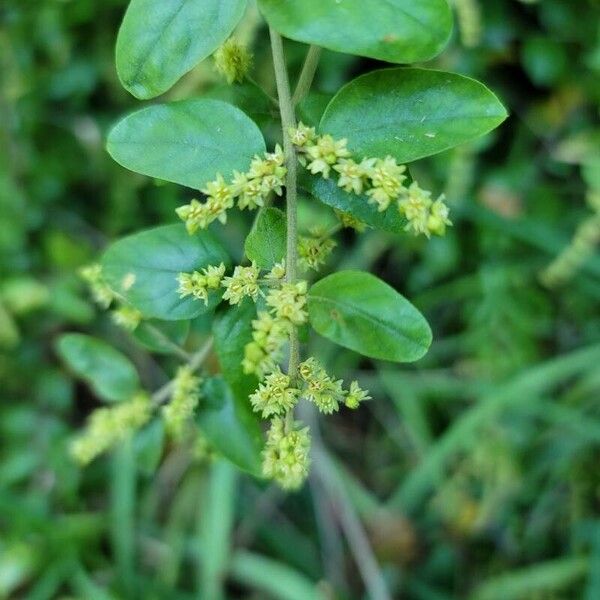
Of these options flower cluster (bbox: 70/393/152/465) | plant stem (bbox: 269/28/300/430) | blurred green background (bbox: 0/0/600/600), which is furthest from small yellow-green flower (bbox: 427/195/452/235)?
blurred green background (bbox: 0/0/600/600)

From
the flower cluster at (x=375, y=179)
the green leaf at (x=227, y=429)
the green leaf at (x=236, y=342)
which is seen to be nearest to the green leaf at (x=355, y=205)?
the flower cluster at (x=375, y=179)

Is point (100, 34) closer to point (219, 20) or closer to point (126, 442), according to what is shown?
point (126, 442)

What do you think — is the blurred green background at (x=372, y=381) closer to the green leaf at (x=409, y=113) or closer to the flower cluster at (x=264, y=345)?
the green leaf at (x=409, y=113)

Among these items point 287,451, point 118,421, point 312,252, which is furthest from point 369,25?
point 118,421

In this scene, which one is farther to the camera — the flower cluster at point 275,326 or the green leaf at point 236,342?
the green leaf at point 236,342

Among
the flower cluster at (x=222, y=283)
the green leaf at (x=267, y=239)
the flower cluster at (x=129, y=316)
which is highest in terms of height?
the green leaf at (x=267, y=239)

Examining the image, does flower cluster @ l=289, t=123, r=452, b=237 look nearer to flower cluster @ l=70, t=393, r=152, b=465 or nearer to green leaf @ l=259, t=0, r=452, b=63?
green leaf @ l=259, t=0, r=452, b=63
